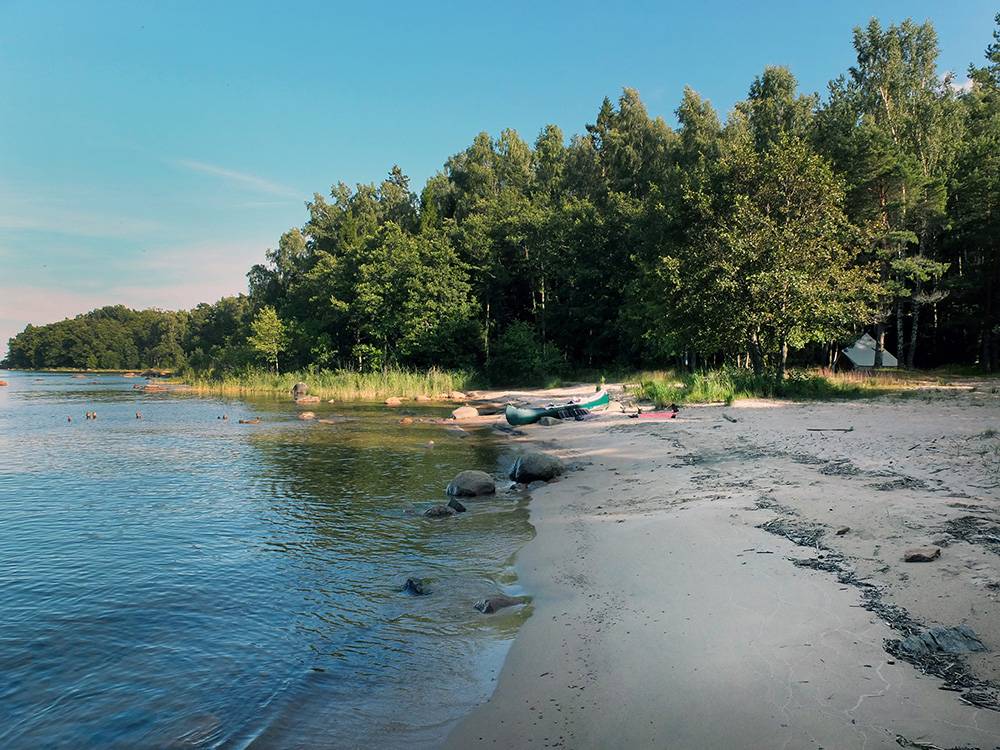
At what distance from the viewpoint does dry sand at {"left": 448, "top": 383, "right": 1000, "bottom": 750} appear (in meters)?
3.83

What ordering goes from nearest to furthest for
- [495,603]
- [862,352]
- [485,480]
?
[495,603] → [485,480] → [862,352]

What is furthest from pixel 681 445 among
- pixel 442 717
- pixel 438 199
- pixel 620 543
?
pixel 438 199

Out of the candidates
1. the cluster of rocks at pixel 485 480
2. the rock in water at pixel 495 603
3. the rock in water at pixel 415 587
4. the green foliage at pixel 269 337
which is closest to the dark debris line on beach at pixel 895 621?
the rock in water at pixel 495 603

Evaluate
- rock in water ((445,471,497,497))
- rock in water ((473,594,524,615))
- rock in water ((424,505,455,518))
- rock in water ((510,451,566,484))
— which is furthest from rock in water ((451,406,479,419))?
rock in water ((473,594,524,615))

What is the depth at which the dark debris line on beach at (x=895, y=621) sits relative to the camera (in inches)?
146

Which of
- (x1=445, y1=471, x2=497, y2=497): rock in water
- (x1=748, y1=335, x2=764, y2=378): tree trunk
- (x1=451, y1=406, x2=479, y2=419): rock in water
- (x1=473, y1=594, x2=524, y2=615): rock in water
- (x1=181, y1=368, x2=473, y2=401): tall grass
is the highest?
(x1=748, y1=335, x2=764, y2=378): tree trunk

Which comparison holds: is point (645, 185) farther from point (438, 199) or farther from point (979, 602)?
point (979, 602)

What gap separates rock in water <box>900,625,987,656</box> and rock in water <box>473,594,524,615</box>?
386 centimetres

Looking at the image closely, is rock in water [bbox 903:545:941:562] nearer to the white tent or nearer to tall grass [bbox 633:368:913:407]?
tall grass [bbox 633:368:913:407]

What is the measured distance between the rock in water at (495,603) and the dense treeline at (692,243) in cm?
1942

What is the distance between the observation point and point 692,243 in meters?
29.0

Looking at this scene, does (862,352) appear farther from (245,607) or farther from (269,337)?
(269,337)

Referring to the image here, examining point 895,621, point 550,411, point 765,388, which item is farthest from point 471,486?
point 765,388

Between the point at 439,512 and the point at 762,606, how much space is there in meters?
7.00
